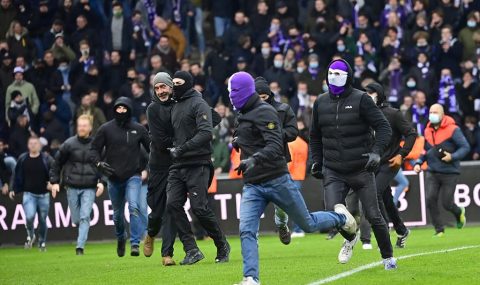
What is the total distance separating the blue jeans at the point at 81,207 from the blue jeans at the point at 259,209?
905cm

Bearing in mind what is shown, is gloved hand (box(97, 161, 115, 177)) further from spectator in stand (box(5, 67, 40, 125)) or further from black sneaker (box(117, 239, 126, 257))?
spectator in stand (box(5, 67, 40, 125))

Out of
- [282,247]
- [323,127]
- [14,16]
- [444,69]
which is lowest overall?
[282,247]

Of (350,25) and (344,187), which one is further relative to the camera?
(350,25)

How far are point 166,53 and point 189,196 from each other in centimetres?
1470

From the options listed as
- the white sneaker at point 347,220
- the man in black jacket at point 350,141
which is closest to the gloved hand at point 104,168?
the man in black jacket at point 350,141

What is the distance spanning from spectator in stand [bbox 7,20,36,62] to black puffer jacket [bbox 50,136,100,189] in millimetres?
8976

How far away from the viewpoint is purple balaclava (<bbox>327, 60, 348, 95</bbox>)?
1408cm

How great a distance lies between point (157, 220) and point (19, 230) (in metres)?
10.3

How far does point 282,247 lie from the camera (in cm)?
2078

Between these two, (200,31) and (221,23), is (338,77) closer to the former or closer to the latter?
(221,23)

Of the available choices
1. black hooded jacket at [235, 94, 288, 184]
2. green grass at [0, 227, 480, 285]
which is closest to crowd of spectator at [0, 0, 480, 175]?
green grass at [0, 227, 480, 285]

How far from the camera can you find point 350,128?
46.2 ft

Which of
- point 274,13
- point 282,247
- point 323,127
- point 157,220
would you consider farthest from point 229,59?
point 323,127

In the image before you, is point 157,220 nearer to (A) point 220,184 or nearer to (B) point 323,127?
(B) point 323,127
